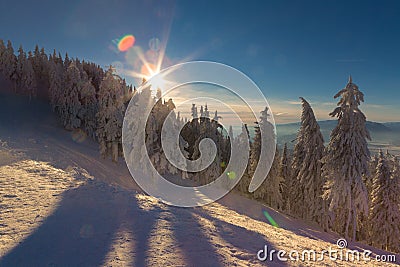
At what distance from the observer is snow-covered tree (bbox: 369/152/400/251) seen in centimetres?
2603

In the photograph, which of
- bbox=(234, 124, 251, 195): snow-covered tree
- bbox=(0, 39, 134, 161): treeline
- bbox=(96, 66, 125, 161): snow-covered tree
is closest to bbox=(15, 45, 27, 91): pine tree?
bbox=(0, 39, 134, 161): treeline

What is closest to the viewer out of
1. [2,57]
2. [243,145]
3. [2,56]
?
[243,145]

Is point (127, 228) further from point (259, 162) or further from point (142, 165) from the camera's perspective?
point (259, 162)

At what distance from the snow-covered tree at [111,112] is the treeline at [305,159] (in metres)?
0.14

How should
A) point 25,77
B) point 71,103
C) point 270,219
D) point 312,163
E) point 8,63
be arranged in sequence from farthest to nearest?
1. point 8,63
2. point 25,77
3. point 71,103
4. point 312,163
5. point 270,219

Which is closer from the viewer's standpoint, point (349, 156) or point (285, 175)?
point (349, 156)

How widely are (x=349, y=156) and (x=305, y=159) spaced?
6403mm

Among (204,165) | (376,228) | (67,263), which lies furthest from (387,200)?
(67,263)

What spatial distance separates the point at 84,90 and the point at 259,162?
130 ft

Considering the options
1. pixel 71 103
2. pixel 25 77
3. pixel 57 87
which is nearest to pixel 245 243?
pixel 71 103

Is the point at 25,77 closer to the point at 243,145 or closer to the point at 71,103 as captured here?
the point at 71,103

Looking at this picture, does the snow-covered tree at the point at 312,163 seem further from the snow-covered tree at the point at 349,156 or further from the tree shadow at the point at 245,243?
the tree shadow at the point at 245,243

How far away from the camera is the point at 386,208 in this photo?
2620 centimetres

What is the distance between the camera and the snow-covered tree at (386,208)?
26.0 metres
